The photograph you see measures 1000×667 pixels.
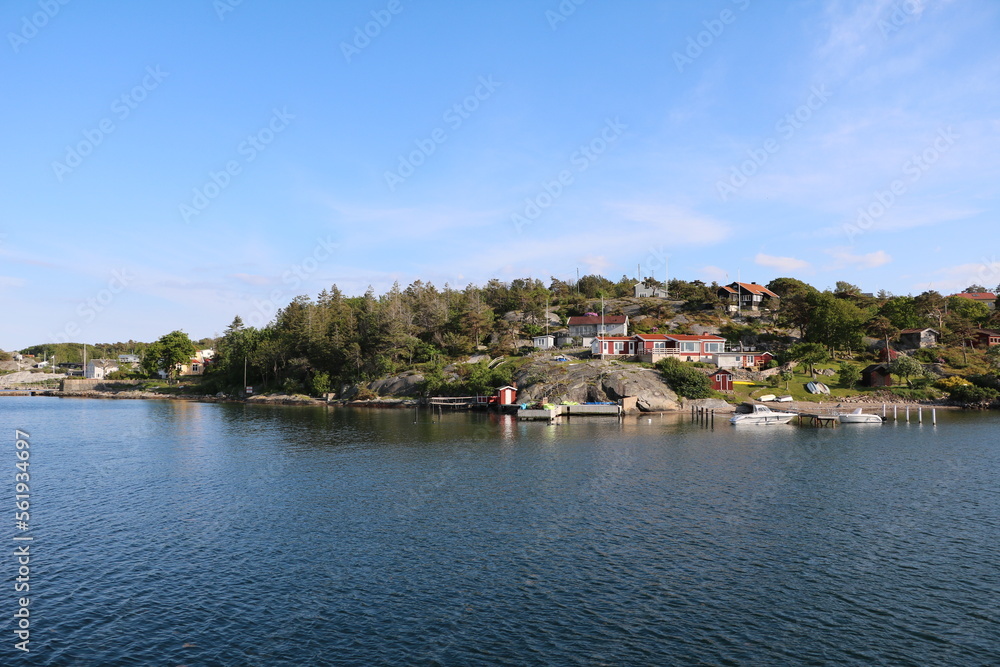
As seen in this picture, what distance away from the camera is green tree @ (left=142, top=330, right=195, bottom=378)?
17800cm

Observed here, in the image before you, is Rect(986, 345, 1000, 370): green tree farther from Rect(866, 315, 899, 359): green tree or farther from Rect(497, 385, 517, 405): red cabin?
Rect(497, 385, 517, 405): red cabin

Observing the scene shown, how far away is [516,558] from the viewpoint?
30.0 metres

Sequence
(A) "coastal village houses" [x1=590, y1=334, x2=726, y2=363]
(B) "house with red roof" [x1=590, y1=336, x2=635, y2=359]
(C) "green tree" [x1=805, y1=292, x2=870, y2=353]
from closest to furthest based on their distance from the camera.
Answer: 1. (A) "coastal village houses" [x1=590, y1=334, x2=726, y2=363]
2. (B) "house with red roof" [x1=590, y1=336, x2=635, y2=359]
3. (C) "green tree" [x1=805, y1=292, x2=870, y2=353]

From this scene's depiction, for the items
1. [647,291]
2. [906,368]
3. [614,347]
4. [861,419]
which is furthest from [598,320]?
[861,419]

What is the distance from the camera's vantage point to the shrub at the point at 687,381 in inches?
4040

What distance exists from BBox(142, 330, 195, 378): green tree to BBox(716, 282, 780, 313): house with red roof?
162 m

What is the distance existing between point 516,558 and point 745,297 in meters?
148

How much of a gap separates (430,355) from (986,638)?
120 meters

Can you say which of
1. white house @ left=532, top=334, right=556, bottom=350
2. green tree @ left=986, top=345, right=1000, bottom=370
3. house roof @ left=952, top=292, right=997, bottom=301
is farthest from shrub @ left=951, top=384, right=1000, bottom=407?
house roof @ left=952, top=292, right=997, bottom=301

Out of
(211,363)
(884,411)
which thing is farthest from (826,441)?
(211,363)

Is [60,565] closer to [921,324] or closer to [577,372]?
[577,372]

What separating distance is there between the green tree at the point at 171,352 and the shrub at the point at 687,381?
489ft

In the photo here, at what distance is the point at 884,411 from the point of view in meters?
90.9

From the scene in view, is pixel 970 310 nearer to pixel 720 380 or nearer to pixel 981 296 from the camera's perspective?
pixel 981 296
